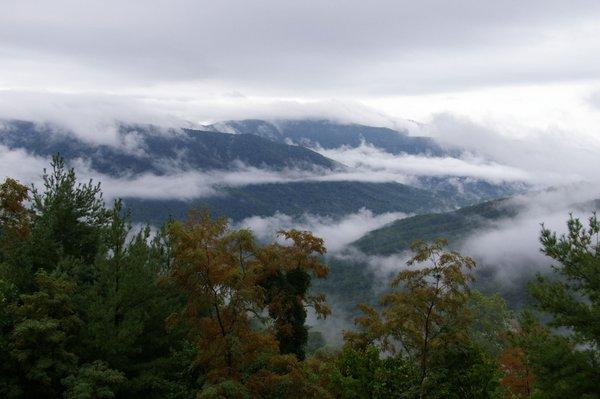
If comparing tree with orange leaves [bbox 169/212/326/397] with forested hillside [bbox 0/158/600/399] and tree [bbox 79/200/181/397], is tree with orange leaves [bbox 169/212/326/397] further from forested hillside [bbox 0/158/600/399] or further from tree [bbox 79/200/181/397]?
tree [bbox 79/200/181/397]

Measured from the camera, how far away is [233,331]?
1576 cm

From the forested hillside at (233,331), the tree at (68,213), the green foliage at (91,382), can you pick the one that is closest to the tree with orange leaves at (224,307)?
the forested hillside at (233,331)

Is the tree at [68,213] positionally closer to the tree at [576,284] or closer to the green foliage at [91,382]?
the green foliage at [91,382]

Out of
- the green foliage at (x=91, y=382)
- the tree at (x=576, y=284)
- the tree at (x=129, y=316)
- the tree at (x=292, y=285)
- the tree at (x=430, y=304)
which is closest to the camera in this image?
the green foliage at (x=91, y=382)

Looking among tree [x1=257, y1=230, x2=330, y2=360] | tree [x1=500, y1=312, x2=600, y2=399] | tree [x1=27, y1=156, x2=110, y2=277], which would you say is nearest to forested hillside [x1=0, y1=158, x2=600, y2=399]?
tree [x1=500, y1=312, x2=600, y2=399]

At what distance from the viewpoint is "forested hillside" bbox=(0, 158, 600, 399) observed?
51.3ft

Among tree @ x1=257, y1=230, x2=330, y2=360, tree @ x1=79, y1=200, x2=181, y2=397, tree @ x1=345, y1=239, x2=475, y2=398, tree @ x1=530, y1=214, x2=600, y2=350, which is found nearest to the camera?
tree @ x1=530, y1=214, x2=600, y2=350

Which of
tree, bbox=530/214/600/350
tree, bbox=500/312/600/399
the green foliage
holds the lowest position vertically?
the green foliage

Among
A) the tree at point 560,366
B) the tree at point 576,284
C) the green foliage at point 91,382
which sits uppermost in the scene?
the tree at point 576,284

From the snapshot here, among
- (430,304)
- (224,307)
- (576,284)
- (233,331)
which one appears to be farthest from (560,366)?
(224,307)

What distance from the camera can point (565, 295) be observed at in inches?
671

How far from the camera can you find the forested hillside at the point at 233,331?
1562 cm

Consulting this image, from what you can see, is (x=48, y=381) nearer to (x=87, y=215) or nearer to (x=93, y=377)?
(x=93, y=377)

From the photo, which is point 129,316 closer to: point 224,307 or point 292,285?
point 224,307
